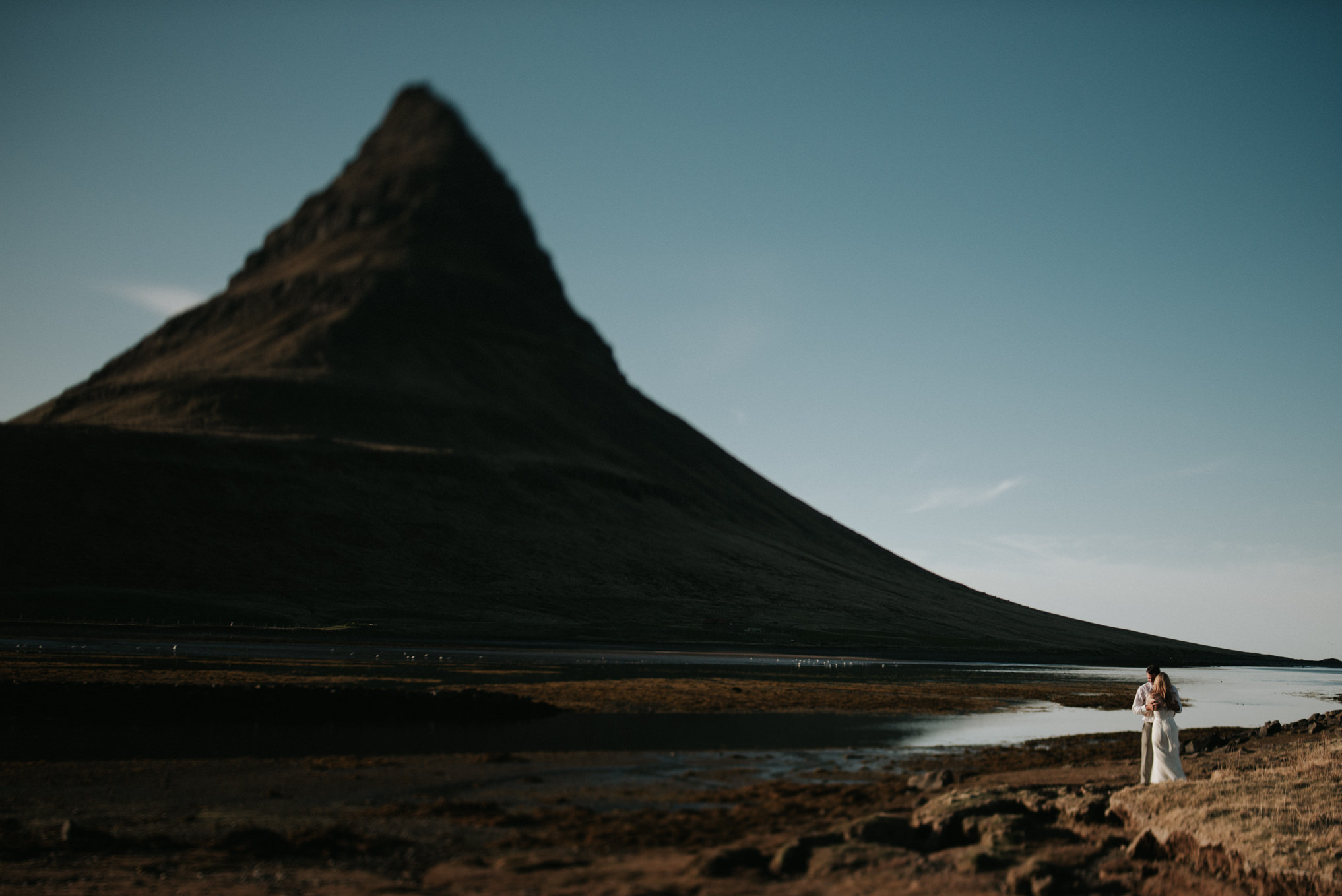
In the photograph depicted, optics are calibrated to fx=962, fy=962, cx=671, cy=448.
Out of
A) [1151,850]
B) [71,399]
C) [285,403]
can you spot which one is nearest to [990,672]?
[1151,850]

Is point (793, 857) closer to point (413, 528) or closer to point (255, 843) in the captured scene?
point (255, 843)

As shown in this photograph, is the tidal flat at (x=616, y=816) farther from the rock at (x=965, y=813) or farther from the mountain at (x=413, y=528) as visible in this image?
the mountain at (x=413, y=528)

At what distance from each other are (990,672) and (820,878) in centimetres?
6107

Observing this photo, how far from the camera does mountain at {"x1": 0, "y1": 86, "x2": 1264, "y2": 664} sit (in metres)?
92.2

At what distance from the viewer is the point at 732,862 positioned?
43.7 feet

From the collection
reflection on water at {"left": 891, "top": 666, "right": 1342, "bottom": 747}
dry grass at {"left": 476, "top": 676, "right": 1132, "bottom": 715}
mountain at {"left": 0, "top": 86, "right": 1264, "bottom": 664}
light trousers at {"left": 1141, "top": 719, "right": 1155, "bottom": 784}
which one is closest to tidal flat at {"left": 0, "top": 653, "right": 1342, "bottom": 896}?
light trousers at {"left": 1141, "top": 719, "right": 1155, "bottom": 784}

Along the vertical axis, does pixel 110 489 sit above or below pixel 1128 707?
above

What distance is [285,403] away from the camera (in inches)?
5925

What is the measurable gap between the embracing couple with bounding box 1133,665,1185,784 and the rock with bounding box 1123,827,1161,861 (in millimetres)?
4187

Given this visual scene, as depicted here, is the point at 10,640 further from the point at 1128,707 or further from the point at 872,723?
the point at 1128,707

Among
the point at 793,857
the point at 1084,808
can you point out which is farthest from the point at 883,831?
the point at 1084,808

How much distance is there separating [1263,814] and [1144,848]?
2.18 metres

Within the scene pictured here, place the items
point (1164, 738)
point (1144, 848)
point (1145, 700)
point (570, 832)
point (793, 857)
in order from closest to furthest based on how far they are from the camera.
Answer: point (793, 857) → point (1144, 848) → point (570, 832) → point (1164, 738) → point (1145, 700)

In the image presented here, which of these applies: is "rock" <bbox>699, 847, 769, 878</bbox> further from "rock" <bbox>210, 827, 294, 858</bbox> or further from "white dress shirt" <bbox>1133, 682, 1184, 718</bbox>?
"white dress shirt" <bbox>1133, 682, 1184, 718</bbox>
